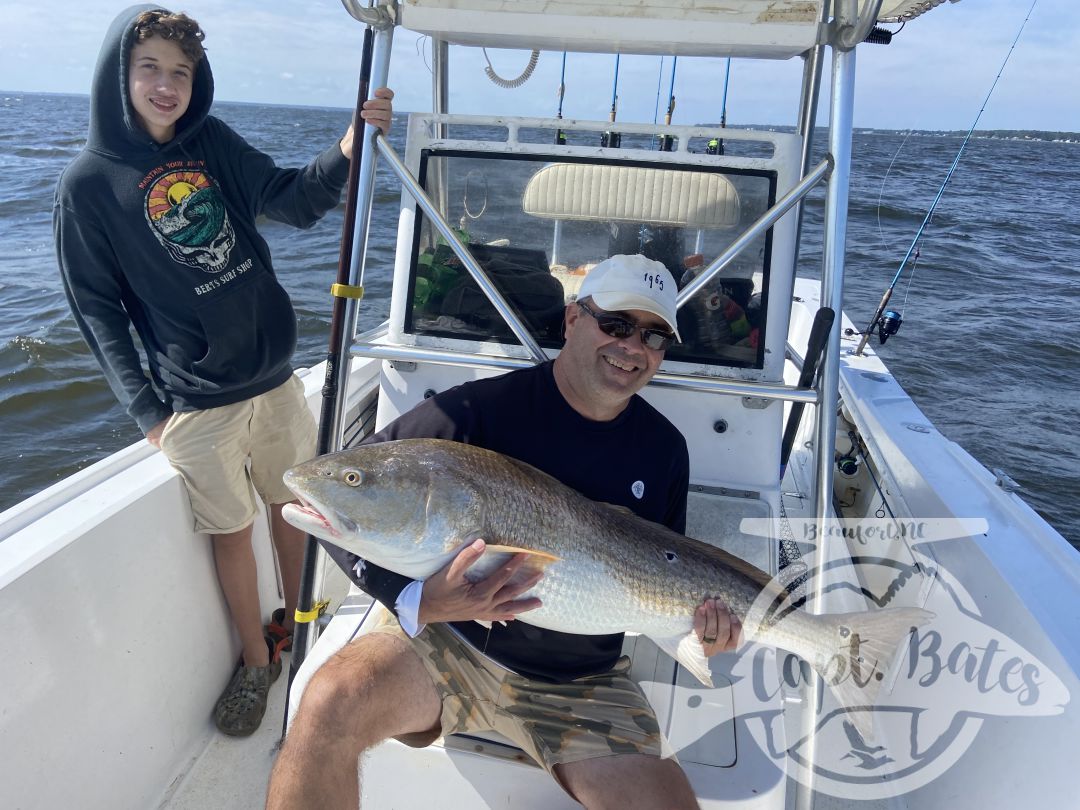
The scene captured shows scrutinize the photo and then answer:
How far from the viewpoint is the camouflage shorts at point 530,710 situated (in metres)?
2.08

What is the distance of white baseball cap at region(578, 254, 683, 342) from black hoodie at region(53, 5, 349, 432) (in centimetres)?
121

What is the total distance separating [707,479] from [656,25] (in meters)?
1.81

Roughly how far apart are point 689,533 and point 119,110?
2626 mm

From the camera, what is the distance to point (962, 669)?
2277mm

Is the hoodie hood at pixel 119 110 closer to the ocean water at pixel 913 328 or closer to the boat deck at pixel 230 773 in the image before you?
the boat deck at pixel 230 773

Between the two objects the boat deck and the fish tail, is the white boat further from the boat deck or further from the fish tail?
the fish tail

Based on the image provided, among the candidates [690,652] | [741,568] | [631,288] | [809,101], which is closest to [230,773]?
[690,652]

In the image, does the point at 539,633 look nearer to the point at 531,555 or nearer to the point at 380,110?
the point at 531,555

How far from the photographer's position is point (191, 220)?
8.63 feet

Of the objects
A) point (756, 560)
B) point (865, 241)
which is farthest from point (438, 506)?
point (865, 241)

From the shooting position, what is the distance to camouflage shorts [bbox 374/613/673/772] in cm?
208

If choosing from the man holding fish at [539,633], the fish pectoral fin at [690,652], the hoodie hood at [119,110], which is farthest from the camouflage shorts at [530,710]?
the hoodie hood at [119,110]

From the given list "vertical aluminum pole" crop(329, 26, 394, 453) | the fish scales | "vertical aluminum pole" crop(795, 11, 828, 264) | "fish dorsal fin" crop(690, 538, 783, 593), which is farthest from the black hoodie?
"vertical aluminum pole" crop(795, 11, 828, 264)

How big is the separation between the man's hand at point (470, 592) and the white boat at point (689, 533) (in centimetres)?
49
